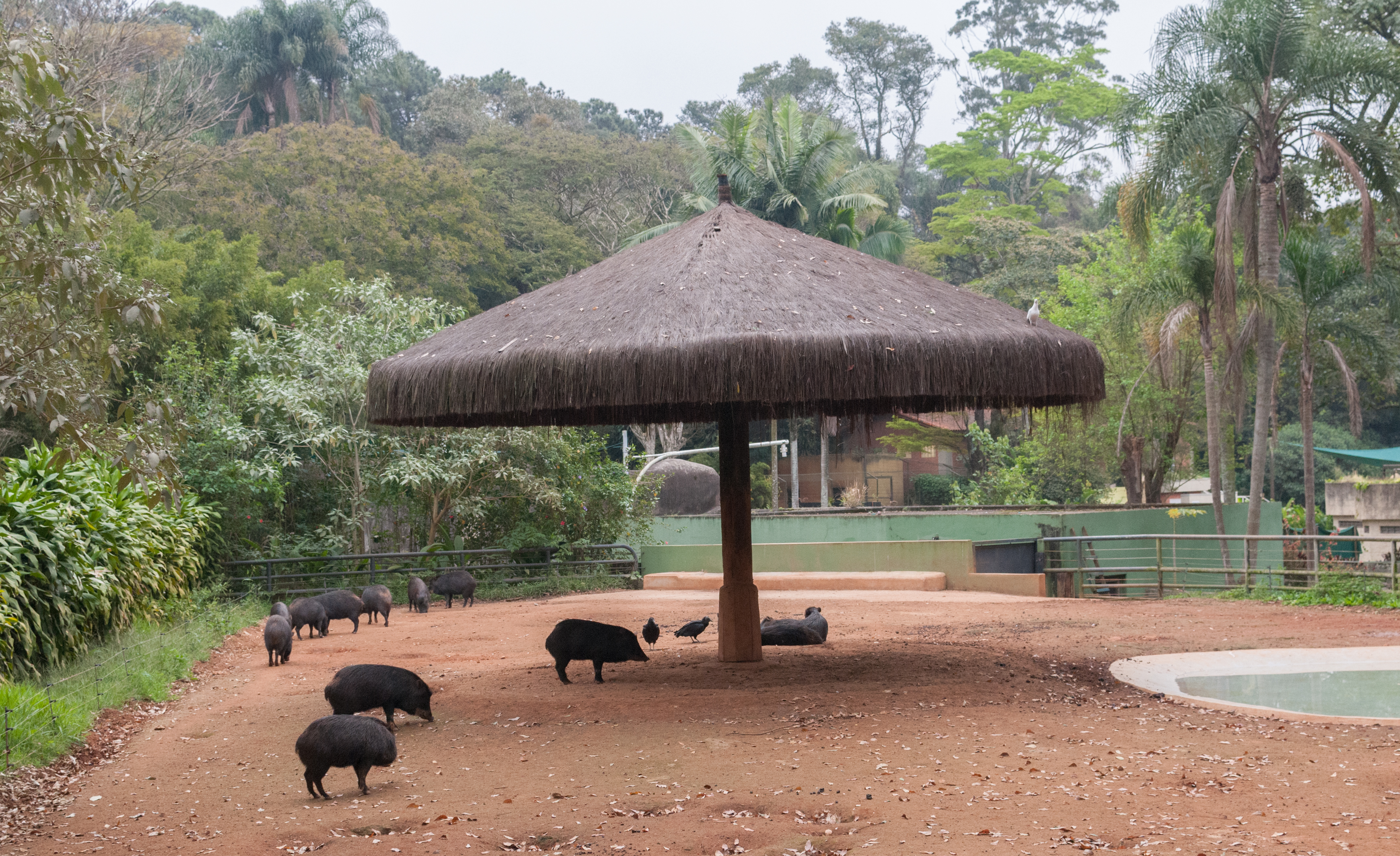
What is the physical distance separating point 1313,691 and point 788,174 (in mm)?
25738

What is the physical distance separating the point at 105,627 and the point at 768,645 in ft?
20.9

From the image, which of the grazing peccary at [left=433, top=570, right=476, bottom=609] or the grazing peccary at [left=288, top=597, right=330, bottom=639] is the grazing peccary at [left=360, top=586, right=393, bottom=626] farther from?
the grazing peccary at [left=433, top=570, right=476, bottom=609]

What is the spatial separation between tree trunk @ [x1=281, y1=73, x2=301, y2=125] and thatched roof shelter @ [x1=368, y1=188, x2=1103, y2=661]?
39282 mm

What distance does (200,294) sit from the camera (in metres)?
20.5

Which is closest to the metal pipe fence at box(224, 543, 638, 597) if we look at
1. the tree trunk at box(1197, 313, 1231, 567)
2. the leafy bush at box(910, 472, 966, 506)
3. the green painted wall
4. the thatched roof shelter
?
the green painted wall

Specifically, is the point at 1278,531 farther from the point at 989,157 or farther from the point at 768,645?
the point at 989,157

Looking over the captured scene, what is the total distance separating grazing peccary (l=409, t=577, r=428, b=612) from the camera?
631 inches

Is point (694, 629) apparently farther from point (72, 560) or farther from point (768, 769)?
point (72, 560)

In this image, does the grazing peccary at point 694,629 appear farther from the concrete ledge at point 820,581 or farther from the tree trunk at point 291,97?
the tree trunk at point 291,97

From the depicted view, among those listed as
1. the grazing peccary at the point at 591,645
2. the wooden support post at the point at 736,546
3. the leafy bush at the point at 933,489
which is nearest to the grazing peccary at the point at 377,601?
the grazing peccary at the point at 591,645

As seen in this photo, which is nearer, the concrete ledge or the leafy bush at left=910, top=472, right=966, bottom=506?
the concrete ledge

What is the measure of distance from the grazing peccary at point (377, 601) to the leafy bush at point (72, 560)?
7.07ft

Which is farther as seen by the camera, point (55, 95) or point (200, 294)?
point (200, 294)

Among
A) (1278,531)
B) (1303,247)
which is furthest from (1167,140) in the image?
(1278,531)
